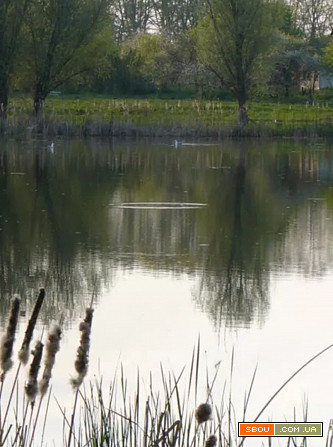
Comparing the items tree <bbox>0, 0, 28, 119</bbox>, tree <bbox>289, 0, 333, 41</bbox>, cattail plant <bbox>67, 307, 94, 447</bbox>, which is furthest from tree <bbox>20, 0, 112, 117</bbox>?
cattail plant <bbox>67, 307, 94, 447</bbox>

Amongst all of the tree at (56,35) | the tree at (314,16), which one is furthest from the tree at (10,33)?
the tree at (314,16)

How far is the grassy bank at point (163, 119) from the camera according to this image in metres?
28.4

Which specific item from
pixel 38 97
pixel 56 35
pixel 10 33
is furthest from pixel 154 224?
pixel 38 97

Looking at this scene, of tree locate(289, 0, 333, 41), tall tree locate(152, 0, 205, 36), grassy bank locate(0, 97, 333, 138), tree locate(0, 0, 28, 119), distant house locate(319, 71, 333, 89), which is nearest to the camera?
grassy bank locate(0, 97, 333, 138)

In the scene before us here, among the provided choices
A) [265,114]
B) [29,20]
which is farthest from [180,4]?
[29,20]

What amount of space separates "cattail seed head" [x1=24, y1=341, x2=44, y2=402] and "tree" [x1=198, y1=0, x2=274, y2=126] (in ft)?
103

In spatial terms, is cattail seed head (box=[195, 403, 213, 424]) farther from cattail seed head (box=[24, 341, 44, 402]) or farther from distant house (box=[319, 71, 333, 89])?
distant house (box=[319, 71, 333, 89])

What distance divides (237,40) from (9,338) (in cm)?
3298

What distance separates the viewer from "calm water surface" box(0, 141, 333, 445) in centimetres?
562

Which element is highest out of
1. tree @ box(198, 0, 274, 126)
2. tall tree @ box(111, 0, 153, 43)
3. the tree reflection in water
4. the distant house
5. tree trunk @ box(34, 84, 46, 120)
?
tall tree @ box(111, 0, 153, 43)

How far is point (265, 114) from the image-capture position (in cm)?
3831

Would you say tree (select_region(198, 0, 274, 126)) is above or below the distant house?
above

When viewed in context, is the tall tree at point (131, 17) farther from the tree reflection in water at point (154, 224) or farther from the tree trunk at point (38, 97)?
the tree reflection in water at point (154, 224)

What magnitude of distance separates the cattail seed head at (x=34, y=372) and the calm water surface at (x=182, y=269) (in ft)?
3.98
